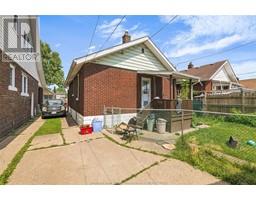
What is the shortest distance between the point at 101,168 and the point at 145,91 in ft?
25.7

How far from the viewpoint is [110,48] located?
9602mm

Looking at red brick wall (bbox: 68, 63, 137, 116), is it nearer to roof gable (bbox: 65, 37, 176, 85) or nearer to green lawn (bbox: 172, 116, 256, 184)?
roof gable (bbox: 65, 37, 176, 85)

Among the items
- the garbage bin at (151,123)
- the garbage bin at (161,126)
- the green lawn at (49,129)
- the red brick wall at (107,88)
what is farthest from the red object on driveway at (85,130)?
the garbage bin at (161,126)

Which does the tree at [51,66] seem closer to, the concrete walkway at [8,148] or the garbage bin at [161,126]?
the concrete walkway at [8,148]

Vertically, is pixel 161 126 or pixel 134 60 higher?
pixel 134 60

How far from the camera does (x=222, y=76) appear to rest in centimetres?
2359

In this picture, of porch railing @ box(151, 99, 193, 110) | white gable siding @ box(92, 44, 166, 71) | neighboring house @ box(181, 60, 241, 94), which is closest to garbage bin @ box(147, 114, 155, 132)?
porch railing @ box(151, 99, 193, 110)

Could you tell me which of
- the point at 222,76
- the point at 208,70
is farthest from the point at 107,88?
the point at 222,76

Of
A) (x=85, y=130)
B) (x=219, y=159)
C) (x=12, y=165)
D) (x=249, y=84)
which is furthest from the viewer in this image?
(x=249, y=84)

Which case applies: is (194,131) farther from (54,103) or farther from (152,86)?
(54,103)

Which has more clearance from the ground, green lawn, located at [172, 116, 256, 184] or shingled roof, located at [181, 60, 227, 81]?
shingled roof, located at [181, 60, 227, 81]

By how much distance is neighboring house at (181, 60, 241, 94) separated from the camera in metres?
21.9
